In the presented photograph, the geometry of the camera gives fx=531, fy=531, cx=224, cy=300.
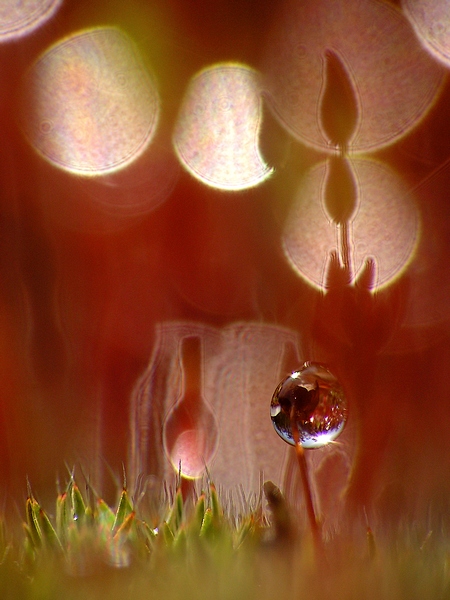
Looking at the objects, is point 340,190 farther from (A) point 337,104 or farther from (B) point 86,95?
(B) point 86,95

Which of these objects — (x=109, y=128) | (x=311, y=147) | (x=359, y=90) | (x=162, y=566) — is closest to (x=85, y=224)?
(x=109, y=128)

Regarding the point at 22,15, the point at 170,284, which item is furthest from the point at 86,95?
the point at 170,284

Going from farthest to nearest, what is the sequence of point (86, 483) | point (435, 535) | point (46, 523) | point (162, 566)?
1. point (86, 483)
2. point (435, 535)
3. point (46, 523)
4. point (162, 566)

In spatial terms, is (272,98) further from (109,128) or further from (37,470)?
(37,470)

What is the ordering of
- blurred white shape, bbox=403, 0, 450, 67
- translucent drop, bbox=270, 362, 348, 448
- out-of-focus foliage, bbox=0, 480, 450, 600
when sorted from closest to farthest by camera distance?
out-of-focus foliage, bbox=0, 480, 450, 600
translucent drop, bbox=270, 362, 348, 448
blurred white shape, bbox=403, 0, 450, 67

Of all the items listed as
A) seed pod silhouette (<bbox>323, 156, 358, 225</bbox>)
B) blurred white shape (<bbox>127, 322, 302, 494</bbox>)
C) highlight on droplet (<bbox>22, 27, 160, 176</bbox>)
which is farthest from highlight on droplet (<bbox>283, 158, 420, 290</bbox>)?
highlight on droplet (<bbox>22, 27, 160, 176</bbox>)

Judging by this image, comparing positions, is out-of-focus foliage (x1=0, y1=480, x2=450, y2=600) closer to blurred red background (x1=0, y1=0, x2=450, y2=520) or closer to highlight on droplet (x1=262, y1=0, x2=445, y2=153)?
blurred red background (x1=0, y1=0, x2=450, y2=520)
